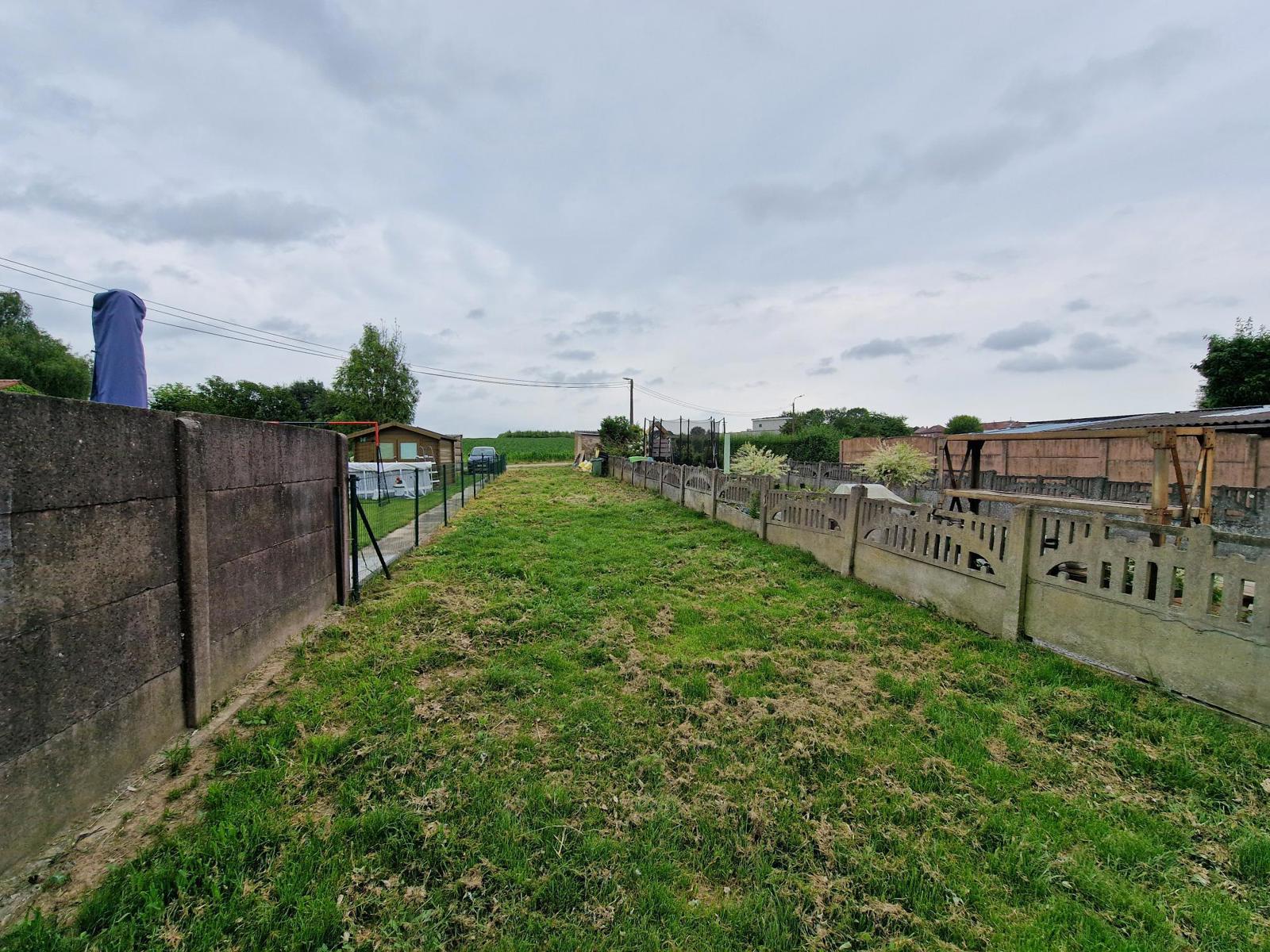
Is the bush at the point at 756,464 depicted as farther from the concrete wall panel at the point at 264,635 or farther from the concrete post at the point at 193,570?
the concrete post at the point at 193,570

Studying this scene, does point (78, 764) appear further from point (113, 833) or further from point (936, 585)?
point (936, 585)

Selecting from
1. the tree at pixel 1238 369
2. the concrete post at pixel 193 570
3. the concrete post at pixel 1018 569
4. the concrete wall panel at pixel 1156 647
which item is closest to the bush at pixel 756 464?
the concrete post at pixel 1018 569

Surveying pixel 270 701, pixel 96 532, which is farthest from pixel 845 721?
pixel 96 532

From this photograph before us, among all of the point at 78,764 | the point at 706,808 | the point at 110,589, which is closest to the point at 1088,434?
the point at 706,808

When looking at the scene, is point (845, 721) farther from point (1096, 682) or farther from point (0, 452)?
point (0, 452)

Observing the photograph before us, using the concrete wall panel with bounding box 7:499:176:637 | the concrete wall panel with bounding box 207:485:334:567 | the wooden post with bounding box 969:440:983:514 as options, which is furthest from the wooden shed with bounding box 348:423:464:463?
the concrete wall panel with bounding box 7:499:176:637

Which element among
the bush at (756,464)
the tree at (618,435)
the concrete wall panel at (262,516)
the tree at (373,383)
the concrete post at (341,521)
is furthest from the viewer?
the tree at (373,383)

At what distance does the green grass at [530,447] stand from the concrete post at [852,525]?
3672 centimetres

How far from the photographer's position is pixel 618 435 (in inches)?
1101

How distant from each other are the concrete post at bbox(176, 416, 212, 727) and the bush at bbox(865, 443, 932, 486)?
1416 cm

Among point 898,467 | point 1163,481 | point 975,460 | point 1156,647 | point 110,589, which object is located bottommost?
point 1156,647

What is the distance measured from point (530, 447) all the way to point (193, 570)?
51.1m

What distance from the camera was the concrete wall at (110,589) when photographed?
199 cm

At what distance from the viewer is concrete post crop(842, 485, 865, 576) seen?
6.45 m
